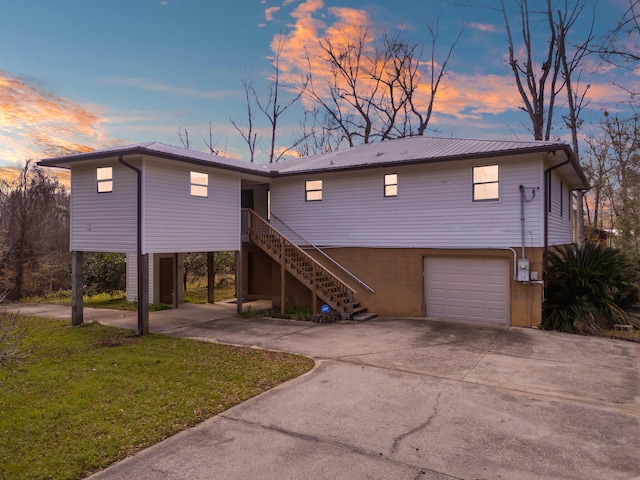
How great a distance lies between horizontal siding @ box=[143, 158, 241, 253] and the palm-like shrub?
31.9 ft

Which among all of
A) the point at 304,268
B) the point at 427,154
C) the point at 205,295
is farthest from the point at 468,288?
the point at 205,295

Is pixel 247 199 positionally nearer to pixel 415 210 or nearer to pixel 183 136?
pixel 415 210

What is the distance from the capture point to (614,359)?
26.0 feet

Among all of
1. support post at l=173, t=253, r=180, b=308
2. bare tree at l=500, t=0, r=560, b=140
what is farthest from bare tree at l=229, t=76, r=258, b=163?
bare tree at l=500, t=0, r=560, b=140

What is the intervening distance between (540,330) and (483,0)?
67.3 feet

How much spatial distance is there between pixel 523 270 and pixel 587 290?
6.70 feet

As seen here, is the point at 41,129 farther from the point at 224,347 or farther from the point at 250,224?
the point at 224,347

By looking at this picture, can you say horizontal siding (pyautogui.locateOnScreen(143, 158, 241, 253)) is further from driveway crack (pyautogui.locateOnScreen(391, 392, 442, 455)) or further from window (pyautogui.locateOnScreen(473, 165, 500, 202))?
driveway crack (pyautogui.locateOnScreen(391, 392, 442, 455))

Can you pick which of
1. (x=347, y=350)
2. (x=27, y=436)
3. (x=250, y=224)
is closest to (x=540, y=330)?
(x=347, y=350)

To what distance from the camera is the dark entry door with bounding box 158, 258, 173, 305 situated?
16.1 meters

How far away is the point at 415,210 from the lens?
1252 cm

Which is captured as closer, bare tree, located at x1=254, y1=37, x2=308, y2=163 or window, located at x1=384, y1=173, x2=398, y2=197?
window, located at x1=384, y1=173, x2=398, y2=197

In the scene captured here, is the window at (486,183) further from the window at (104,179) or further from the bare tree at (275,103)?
the bare tree at (275,103)

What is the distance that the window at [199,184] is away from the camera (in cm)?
1193
